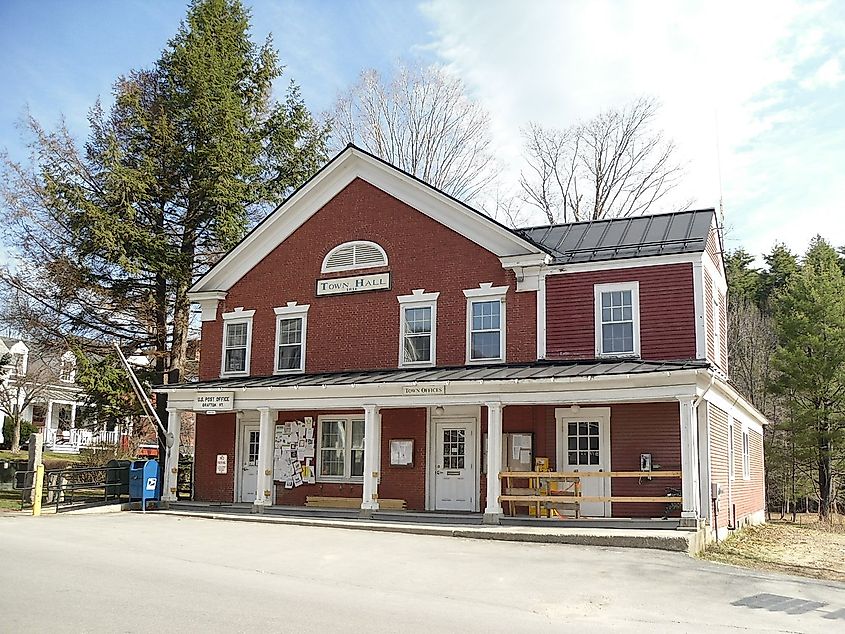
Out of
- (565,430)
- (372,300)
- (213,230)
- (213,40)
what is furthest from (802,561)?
(213,40)

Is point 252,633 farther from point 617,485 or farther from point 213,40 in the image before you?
point 213,40

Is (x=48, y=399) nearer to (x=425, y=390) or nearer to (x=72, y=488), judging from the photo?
(x=72, y=488)

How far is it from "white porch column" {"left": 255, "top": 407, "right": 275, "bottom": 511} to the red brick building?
0.16 feet

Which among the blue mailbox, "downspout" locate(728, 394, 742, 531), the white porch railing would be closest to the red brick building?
"downspout" locate(728, 394, 742, 531)

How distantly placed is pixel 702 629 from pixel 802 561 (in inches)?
319

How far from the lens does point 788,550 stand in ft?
58.7

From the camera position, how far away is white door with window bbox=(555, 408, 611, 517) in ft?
61.7

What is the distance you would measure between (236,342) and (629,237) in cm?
1136

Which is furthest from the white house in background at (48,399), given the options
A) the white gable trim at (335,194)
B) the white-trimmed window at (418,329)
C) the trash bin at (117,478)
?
the white-trimmed window at (418,329)

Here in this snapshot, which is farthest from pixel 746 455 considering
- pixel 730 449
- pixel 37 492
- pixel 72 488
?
pixel 37 492

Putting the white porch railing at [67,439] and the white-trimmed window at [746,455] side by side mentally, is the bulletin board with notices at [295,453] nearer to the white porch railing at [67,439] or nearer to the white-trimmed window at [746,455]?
the white-trimmed window at [746,455]

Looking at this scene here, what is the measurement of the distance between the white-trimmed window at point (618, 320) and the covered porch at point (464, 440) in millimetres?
819

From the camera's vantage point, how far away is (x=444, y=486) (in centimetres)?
2056

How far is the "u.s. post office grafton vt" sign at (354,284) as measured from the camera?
22109mm
